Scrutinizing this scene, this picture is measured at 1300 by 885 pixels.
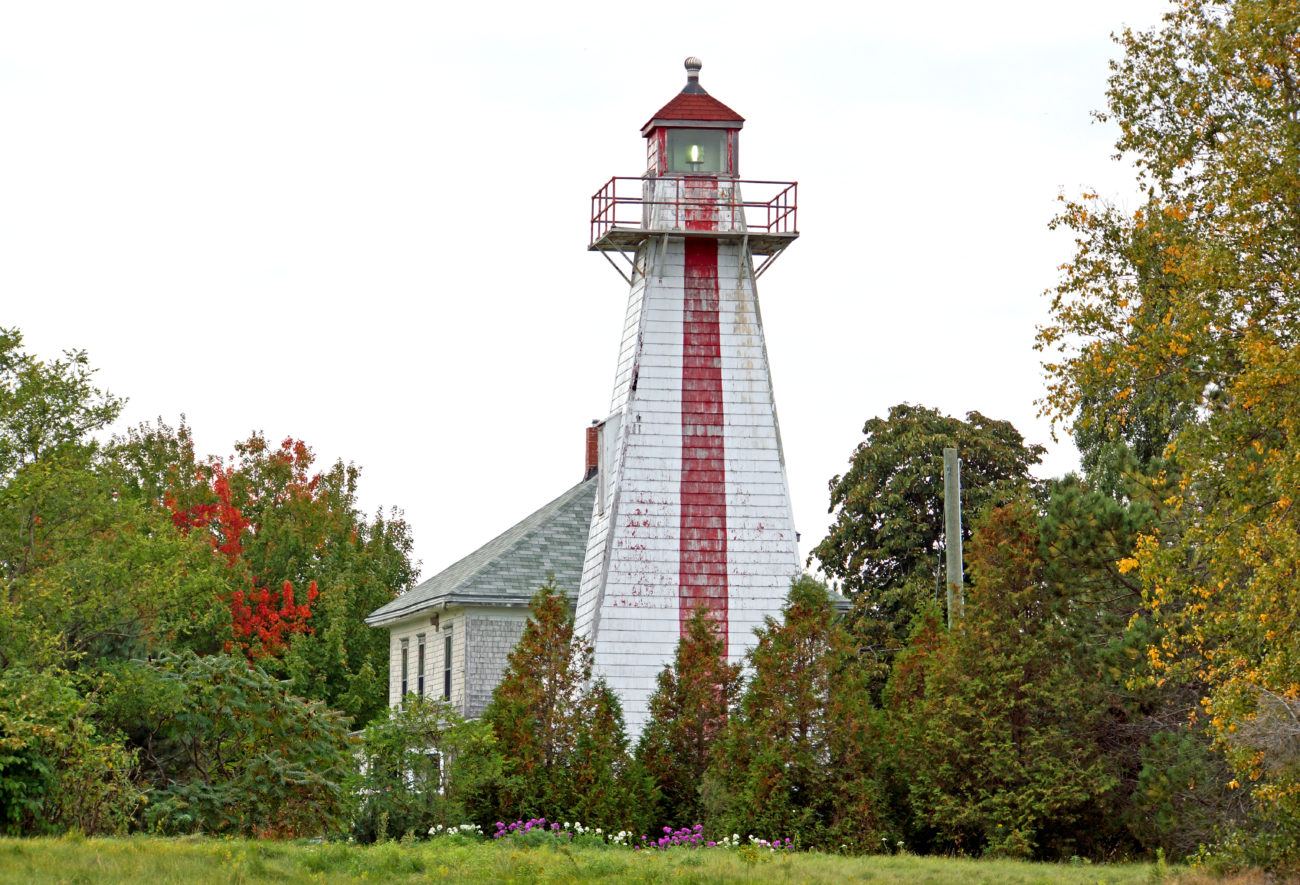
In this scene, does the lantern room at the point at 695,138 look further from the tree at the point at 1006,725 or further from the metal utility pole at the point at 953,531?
the tree at the point at 1006,725

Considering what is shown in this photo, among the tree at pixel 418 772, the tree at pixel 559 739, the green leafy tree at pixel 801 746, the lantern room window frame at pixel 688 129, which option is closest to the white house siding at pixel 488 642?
the tree at pixel 559 739

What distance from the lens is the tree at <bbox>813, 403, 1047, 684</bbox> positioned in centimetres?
4475

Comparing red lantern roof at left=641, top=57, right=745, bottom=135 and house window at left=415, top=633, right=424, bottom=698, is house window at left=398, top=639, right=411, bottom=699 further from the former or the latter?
red lantern roof at left=641, top=57, right=745, bottom=135

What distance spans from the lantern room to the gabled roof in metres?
9.08

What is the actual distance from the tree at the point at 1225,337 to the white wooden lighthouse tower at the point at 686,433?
9408 millimetres

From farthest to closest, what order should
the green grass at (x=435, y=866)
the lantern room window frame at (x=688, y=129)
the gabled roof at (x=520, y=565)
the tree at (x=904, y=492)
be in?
the tree at (x=904, y=492) < the gabled roof at (x=520, y=565) < the lantern room window frame at (x=688, y=129) < the green grass at (x=435, y=866)

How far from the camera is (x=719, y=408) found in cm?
2986

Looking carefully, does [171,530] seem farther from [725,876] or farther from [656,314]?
[725,876]

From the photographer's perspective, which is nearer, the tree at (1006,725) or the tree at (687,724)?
the tree at (1006,725)

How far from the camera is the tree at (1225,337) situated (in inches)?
678

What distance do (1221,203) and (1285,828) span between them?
714cm

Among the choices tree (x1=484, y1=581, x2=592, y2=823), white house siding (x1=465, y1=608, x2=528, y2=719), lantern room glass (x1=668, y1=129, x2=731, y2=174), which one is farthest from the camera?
white house siding (x1=465, y1=608, x2=528, y2=719)

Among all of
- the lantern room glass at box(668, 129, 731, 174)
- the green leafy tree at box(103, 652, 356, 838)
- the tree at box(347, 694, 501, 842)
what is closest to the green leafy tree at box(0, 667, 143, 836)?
the green leafy tree at box(103, 652, 356, 838)

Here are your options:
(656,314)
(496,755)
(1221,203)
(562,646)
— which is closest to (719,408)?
(656,314)
